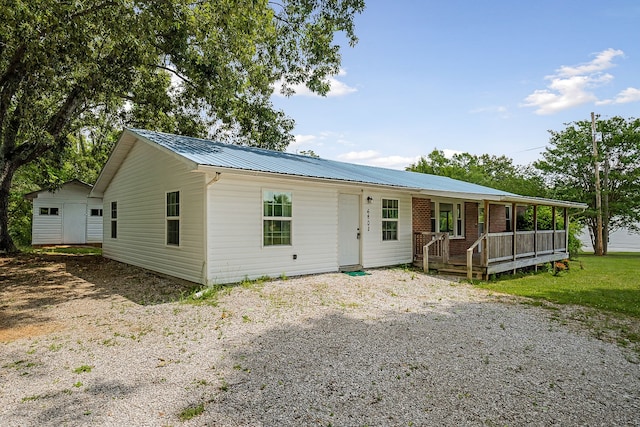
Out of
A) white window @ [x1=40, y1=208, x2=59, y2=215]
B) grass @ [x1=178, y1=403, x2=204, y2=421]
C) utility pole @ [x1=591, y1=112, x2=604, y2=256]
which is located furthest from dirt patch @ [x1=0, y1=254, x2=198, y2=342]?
utility pole @ [x1=591, y1=112, x2=604, y2=256]

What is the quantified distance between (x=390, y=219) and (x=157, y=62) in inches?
402

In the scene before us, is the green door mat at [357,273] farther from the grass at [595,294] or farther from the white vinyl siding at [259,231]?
the grass at [595,294]

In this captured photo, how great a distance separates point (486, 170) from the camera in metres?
46.5

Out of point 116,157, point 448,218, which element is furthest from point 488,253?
point 116,157

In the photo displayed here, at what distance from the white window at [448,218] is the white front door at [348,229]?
4.12 metres

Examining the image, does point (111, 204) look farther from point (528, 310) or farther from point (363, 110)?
point (528, 310)

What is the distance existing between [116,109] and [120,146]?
7.68 meters

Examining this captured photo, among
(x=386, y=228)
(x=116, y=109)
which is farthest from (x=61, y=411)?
(x=116, y=109)

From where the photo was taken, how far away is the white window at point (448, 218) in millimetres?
14547

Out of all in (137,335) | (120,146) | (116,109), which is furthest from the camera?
(116,109)

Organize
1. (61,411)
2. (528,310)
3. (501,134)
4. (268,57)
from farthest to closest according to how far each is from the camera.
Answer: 1. (501,134)
2. (268,57)
3. (528,310)
4. (61,411)

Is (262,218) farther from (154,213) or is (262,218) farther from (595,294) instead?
(595,294)

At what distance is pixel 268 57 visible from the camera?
571 inches

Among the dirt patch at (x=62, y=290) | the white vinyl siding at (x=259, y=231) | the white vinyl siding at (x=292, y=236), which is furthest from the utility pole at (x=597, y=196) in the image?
the dirt patch at (x=62, y=290)
